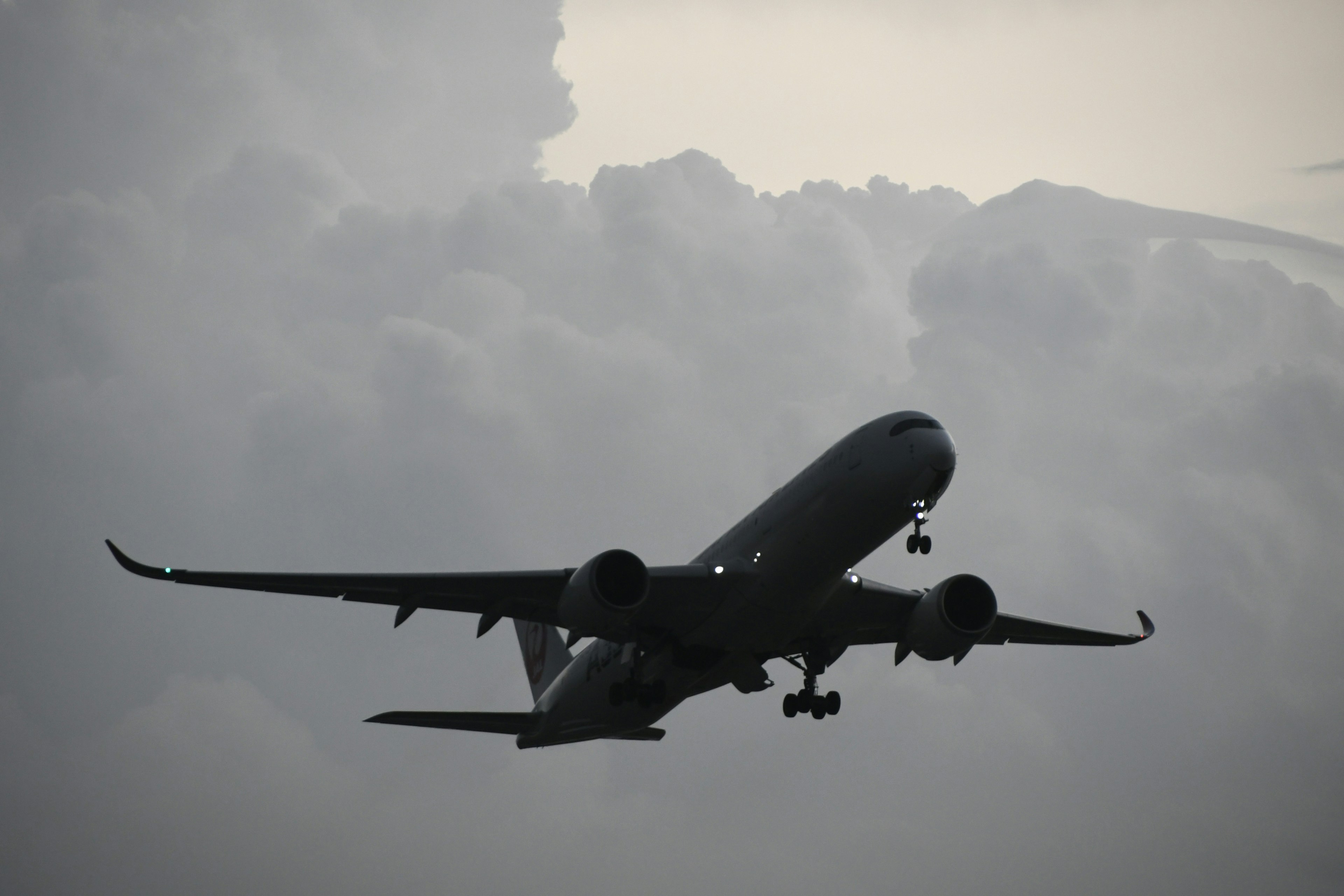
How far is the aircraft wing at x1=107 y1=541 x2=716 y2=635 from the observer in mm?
26906

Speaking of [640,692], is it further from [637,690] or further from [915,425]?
[915,425]

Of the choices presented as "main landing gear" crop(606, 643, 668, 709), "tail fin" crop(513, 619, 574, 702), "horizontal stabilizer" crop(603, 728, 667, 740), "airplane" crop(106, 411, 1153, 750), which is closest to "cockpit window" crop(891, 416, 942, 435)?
"airplane" crop(106, 411, 1153, 750)

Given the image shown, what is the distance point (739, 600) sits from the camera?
1051 inches

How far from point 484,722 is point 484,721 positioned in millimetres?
15

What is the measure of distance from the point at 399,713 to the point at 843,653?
12374 mm

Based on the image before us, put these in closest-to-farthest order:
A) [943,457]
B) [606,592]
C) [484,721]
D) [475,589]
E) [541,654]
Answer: [943,457]
[606,592]
[475,589]
[484,721]
[541,654]

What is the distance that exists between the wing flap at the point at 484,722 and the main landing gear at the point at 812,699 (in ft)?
26.2

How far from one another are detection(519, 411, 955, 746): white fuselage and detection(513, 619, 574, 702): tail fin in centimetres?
785

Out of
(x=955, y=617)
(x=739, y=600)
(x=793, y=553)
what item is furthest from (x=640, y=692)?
(x=955, y=617)

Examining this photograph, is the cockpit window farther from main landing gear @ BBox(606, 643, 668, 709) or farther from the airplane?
main landing gear @ BBox(606, 643, 668, 709)

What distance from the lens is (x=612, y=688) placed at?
2959 cm

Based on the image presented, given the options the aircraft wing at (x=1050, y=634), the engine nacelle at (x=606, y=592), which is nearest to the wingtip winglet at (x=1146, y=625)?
the aircraft wing at (x=1050, y=634)

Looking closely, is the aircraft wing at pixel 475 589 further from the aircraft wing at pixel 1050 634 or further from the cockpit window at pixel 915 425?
the aircraft wing at pixel 1050 634

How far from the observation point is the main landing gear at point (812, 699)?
100ft
